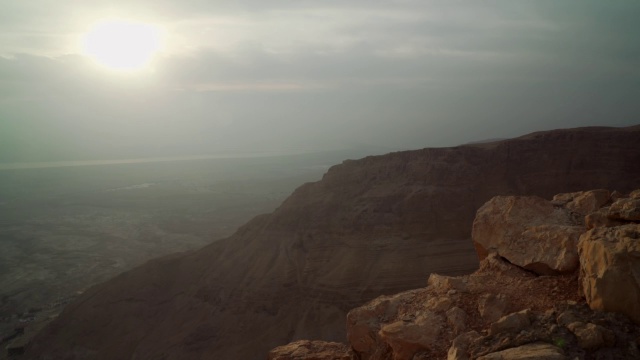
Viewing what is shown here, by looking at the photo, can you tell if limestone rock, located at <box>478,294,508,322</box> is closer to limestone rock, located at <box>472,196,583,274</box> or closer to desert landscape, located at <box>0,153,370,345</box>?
limestone rock, located at <box>472,196,583,274</box>

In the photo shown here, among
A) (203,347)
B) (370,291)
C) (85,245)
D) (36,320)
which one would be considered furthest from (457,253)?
(85,245)

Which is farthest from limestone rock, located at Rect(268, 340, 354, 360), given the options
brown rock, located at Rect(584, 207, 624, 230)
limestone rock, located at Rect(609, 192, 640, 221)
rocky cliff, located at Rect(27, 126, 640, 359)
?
rocky cliff, located at Rect(27, 126, 640, 359)

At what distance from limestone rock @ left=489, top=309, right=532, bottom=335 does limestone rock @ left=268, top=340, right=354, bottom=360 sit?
2856mm

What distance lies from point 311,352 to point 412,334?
9.21 ft

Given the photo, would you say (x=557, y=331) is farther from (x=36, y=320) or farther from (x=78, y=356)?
(x=36, y=320)

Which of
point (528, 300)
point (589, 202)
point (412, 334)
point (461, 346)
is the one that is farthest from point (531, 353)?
point (589, 202)

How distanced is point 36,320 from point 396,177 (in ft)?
95.5

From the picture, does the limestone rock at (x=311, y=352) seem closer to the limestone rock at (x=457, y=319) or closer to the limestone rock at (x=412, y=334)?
the limestone rock at (x=412, y=334)

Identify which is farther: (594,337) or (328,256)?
(328,256)

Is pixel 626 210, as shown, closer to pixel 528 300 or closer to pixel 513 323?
pixel 528 300

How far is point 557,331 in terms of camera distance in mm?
4473

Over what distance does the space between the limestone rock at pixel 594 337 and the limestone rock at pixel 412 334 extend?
163 cm

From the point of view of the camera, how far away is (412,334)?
5.54m

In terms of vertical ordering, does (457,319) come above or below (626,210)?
below
